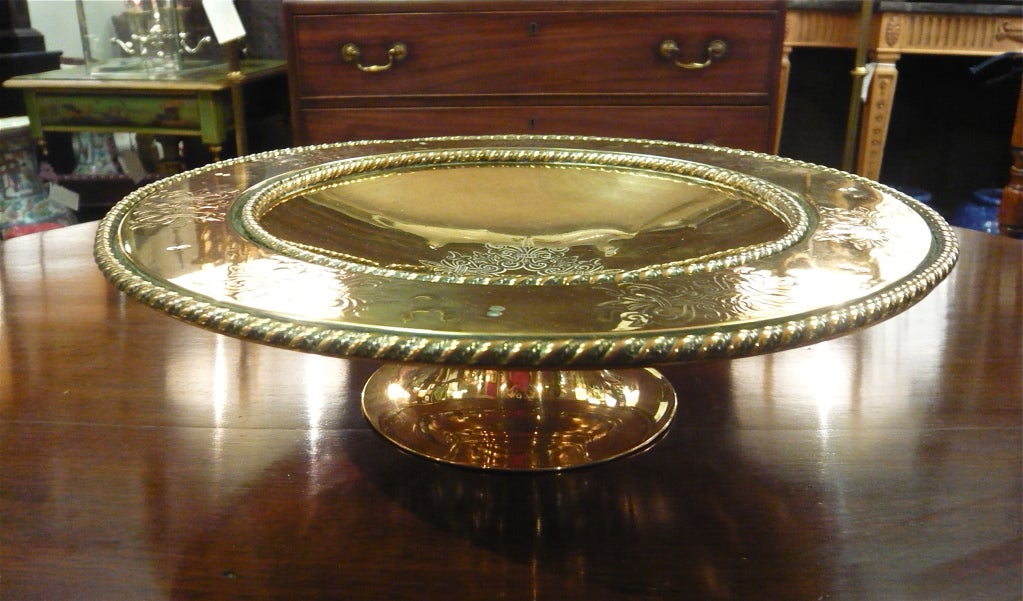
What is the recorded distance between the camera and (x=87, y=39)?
1.88 m

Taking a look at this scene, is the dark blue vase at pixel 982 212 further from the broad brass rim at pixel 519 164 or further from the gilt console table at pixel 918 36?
the broad brass rim at pixel 519 164

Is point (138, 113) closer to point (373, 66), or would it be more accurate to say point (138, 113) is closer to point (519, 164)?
point (373, 66)

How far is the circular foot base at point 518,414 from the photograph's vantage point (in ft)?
1.92

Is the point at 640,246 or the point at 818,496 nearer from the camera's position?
the point at 818,496

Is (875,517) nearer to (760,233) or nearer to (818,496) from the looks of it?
(818,496)

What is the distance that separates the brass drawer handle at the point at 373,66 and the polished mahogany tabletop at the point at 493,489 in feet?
2.71

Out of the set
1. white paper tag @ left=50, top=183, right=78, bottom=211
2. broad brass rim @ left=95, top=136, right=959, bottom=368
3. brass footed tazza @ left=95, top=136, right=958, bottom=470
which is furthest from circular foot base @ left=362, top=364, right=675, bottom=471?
white paper tag @ left=50, top=183, right=78, bottom=211

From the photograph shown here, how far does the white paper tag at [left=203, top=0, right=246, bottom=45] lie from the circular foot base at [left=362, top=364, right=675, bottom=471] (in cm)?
113

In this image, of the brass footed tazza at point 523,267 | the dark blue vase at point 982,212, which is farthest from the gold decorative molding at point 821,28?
the brass footed tazza at point 523,267

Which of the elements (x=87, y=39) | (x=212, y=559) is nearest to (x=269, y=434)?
(x=212, y=559)

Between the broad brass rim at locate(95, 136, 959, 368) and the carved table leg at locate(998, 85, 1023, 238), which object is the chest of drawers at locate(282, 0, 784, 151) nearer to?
the carved table leg at locate(998, 85, 1023, 238)

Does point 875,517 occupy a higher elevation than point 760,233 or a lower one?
lower

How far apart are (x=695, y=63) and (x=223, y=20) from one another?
809mm

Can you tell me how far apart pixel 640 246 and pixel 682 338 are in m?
0.27
